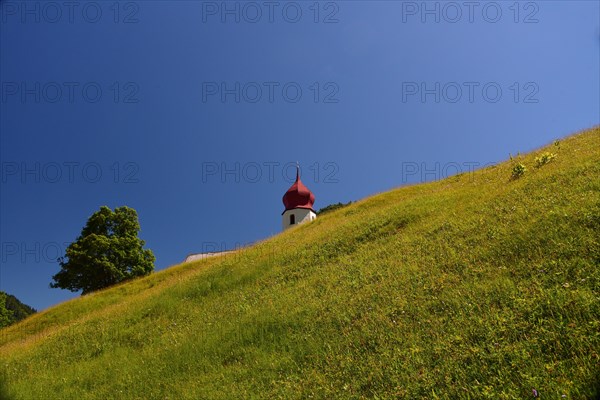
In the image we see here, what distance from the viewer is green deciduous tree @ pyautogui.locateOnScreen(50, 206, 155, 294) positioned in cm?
4784

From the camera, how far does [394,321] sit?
9273mm

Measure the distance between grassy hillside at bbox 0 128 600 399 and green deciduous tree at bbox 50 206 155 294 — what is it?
30724mm

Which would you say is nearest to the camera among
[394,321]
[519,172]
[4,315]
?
[394,321]

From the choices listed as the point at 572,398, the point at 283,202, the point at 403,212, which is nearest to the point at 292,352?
the point at 572,398

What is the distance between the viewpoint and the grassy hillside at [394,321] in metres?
6.78

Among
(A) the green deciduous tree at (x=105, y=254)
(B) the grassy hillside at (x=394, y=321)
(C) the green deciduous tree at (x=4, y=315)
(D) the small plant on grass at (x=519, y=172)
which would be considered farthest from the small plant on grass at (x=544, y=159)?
(C) the green deciduous tree at (x=4, y=315)

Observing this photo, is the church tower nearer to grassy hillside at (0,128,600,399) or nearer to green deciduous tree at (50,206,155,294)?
green deciduous tree at (50,206,155,294)

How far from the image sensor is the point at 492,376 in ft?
20.9

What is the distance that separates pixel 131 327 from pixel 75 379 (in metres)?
4.12

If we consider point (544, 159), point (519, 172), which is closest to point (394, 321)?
point (519, 172)

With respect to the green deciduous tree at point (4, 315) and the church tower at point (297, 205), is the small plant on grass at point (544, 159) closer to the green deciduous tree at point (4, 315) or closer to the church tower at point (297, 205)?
the church tower at point (297, 205)

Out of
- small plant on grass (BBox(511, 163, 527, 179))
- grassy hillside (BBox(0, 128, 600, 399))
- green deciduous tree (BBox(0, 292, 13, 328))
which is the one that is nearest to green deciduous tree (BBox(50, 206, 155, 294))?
green deciduous tree (BBox(0, 292, 13, 328))

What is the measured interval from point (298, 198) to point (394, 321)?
193 feet

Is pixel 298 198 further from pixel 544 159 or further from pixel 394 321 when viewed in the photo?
pixel 394 321
